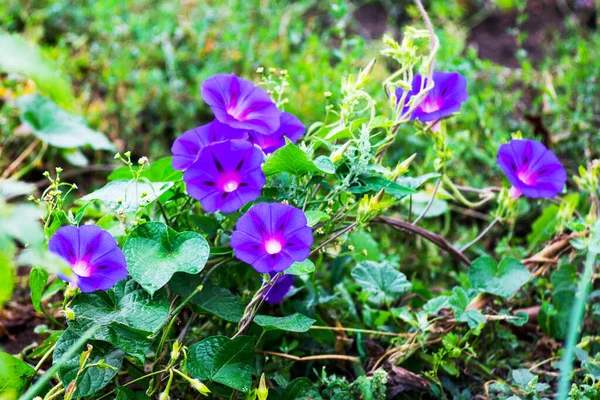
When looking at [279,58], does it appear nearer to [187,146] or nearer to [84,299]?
[187,146]

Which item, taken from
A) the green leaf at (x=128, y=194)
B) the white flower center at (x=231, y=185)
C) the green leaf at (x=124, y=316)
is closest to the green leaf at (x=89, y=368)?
the green leaf at (x=124, y=316)

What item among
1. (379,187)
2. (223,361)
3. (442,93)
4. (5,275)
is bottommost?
(5,275)

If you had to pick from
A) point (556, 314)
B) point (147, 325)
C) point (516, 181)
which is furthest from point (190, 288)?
point (556, 314)

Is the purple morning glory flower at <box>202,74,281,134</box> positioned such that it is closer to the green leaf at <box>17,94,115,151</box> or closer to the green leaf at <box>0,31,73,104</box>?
the green leaf at <box>17,94,115,151</box>

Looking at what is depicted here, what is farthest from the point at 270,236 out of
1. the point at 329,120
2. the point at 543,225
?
the point at 329,120

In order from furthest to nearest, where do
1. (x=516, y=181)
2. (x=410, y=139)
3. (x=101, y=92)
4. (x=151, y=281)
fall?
(x=101, y=92) → (x=410, y=139) → (x=516, y=181) → (x=151, y=281)

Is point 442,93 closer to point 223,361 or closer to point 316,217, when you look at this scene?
point 316,217

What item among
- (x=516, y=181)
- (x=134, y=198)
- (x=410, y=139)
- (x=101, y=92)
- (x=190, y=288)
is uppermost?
(x=101, y=92)

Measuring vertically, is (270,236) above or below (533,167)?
below
